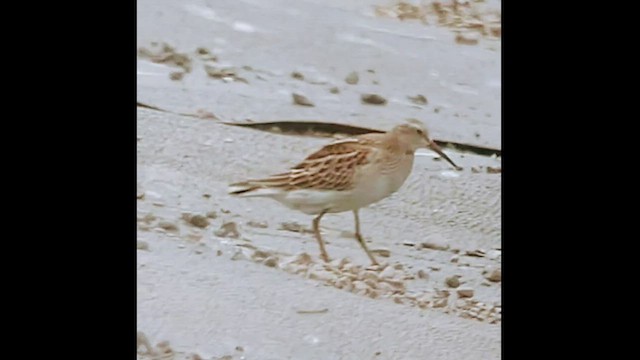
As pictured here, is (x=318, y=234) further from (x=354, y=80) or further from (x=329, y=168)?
(x=354, y=80)

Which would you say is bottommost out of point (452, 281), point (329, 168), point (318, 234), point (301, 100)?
point (452, 281)

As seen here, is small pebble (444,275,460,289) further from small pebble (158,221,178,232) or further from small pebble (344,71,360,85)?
small pebble (158,221,178,232)

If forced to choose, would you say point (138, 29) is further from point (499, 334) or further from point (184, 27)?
point (499, 334)

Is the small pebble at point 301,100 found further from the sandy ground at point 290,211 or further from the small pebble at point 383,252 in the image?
the small pebble at point 383,252

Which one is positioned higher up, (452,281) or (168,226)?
(168,226)

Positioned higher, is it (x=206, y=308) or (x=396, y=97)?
(x=396, y=97)

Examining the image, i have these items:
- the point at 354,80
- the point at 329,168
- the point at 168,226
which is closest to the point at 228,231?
the point at 168,226

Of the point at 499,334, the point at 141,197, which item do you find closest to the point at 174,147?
the point at 141,197
